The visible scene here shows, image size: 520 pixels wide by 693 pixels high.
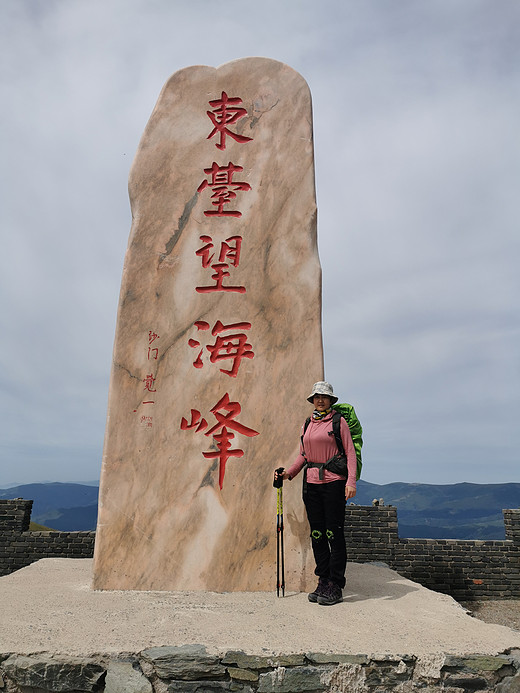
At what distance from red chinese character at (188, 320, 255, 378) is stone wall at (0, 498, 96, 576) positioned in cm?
549

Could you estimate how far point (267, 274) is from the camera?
3908mm

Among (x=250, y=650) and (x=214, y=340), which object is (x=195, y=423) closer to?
(x=214, y=340)

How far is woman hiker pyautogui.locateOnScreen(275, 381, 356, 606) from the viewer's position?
3139 mm

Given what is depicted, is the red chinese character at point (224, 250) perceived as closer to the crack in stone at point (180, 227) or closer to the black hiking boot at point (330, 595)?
the crack in stone at point (180, 227)

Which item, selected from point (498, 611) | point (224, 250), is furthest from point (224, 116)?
point (498, 611)

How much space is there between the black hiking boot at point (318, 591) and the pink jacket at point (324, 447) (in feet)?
1.94

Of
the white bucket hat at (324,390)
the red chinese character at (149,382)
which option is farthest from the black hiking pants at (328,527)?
the red chinese character at (149,382)

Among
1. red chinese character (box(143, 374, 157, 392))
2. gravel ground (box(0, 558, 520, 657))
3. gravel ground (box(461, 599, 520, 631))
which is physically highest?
red chinese character (box(143, 374, 157, 392))

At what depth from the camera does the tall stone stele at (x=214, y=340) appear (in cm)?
351

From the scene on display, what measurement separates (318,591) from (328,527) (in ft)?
1.27

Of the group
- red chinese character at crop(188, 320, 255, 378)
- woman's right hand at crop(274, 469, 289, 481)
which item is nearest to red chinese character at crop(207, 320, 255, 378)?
red chinese character at crop(188, 320, 255, 378)

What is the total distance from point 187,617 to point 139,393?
59.6 inches

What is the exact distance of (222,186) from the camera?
4055mm

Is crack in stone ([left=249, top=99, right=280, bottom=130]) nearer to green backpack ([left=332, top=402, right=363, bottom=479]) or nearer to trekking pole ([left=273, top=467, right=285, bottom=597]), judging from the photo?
green backpack ([left=332, top=402, right=363, bottom=479])
